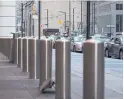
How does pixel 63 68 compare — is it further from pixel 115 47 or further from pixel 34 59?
pixel 115 47

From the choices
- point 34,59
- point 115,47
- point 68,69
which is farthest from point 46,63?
point 115,47

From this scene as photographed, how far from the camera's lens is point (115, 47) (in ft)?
82.9

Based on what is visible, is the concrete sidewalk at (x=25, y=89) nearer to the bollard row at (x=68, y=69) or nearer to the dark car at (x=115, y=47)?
the bollard row at (x=68, y=69)

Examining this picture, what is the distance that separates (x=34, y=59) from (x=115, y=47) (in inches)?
549

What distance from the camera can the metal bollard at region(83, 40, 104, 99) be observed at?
21.9 ft

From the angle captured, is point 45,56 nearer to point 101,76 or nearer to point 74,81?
point 74,81

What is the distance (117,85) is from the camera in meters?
10.9

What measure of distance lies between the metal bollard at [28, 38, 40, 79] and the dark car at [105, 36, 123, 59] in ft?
42.2

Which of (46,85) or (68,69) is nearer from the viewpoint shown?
(68,69)

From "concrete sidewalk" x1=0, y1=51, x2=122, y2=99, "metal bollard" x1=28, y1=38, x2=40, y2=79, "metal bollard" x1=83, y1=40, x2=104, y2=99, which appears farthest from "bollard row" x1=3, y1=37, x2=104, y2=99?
"metal bollard" x1=28, y1=38, x2=40, y2=79

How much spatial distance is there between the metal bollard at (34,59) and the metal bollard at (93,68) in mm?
5121

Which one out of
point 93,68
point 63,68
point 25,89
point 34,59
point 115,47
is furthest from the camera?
point 115,47

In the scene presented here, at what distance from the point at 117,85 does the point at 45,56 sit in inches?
92.2

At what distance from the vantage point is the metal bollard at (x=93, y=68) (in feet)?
21.9
